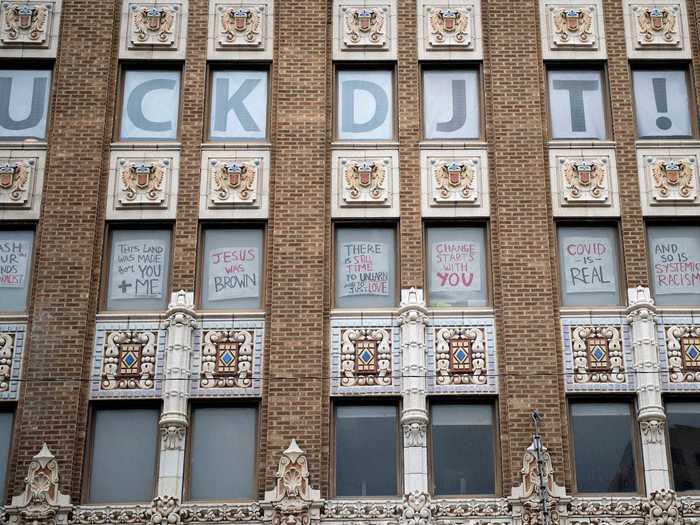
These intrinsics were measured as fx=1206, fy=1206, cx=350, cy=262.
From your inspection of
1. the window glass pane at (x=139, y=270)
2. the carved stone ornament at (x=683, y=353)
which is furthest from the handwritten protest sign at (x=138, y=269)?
the carved stone ornament at (x=683, y=353)

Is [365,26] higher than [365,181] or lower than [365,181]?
higher

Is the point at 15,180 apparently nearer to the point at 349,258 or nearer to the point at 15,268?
the point at 15,268

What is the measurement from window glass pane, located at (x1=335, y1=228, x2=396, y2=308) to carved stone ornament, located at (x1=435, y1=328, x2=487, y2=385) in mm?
1255

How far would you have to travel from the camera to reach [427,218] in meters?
21.5

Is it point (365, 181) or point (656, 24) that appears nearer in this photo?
point (365, 181)

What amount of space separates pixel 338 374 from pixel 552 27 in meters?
7.97

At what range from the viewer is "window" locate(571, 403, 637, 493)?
19.8 metres

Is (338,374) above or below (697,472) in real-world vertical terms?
above

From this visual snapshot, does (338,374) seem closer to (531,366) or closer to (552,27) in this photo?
(531,366)

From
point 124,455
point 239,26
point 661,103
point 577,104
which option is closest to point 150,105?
point 239,26

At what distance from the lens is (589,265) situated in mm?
21438

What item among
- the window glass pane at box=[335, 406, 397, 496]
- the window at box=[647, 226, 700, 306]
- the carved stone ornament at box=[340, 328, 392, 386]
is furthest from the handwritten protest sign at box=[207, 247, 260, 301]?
the window at box=[647, 226, 700, 306]

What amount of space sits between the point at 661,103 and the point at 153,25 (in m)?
9.71

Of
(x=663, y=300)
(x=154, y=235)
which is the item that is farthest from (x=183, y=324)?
(x=663, y=300)
